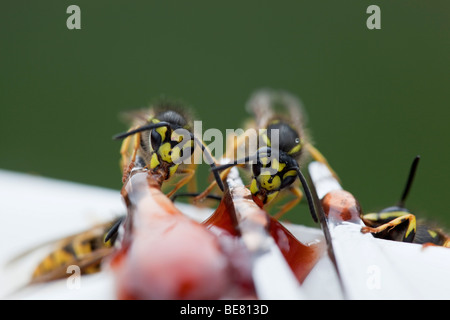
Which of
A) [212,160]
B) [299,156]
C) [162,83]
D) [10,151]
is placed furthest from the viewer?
[162,83]

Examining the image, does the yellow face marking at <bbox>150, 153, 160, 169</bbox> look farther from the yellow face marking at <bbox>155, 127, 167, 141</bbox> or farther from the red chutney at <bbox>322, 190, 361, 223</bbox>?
the red chutney at <bbox>322, 190, 361, 223</bbox>

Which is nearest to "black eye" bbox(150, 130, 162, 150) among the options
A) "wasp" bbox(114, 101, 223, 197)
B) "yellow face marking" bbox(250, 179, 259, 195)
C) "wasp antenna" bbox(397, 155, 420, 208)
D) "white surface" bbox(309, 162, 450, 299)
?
"wasp" bbox(114, 101, 223, 197)

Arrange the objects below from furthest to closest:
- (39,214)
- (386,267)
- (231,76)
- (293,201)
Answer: (231,76), (39,214), (293,201), (386,267)

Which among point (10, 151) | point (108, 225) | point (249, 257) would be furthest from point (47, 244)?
point (10, 151)

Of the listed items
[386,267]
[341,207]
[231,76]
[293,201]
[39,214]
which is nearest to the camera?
[386,267]

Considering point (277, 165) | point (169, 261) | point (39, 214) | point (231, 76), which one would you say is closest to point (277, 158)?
point (277, 165)

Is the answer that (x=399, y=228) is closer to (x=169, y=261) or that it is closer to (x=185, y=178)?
(x=185, y=178)
